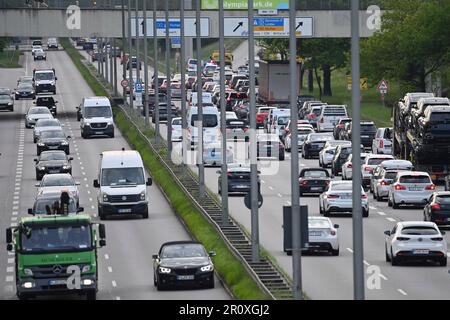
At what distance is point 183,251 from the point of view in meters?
46.6

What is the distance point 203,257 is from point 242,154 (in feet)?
123

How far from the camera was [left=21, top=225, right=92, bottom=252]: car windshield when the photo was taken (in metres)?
43.2

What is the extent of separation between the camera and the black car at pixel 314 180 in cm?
7069

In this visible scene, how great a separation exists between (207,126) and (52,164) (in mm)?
16376

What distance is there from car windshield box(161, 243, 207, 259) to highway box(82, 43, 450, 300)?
Answer: 9.13ft

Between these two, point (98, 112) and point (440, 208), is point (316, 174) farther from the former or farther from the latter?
point (98, 112)

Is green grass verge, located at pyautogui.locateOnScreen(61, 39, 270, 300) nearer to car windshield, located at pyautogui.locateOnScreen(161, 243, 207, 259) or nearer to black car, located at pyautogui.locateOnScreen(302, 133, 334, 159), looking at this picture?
car windshield, located at pyautogui.locateOnScreen(161, 243, 207, 259)

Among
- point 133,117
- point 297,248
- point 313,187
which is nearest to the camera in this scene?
point 297,248

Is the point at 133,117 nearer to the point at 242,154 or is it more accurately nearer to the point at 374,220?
the point at 242,154

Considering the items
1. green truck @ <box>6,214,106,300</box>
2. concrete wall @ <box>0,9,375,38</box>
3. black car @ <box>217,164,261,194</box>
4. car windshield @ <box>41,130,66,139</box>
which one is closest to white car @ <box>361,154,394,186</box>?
black car @ <box>217,164,261,194</box>

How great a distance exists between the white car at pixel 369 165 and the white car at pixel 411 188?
786 centimetres

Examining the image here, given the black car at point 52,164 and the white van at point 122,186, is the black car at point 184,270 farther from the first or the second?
the black car at point 52,164

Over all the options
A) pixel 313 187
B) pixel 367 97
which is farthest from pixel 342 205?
pixel 367 97

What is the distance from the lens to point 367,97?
13775 centimetres
